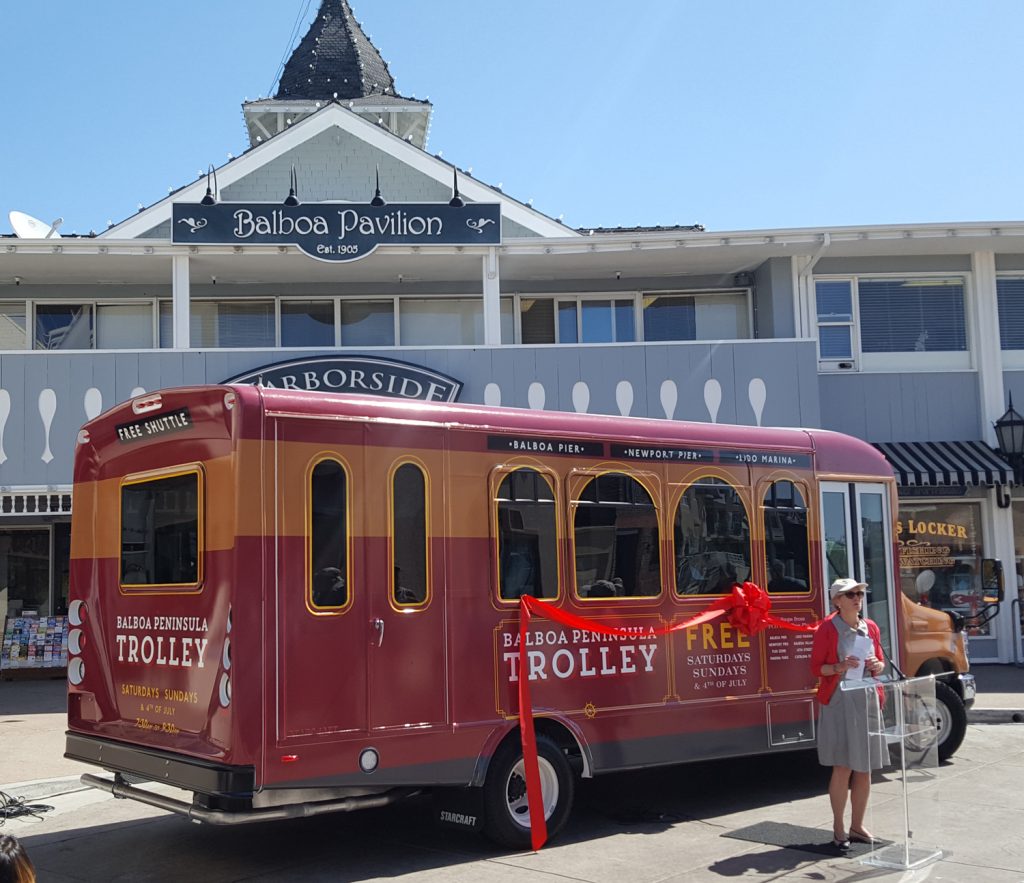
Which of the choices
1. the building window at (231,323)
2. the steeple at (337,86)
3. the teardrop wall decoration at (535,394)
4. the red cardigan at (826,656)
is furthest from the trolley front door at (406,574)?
the steeple at (337,86)

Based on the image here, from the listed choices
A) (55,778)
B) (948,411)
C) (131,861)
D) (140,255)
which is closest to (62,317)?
(140,255)

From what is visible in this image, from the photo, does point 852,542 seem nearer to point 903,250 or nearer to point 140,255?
point 903,250

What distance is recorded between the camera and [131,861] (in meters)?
7.30

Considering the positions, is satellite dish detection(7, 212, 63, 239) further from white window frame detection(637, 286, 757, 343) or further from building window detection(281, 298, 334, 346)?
white window frame detection(637, 286, 757, 343)

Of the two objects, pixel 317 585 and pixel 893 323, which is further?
pixel 893 323

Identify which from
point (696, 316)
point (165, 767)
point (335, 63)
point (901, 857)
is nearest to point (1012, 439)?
point (696, 316)

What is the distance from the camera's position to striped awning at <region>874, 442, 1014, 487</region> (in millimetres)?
15812

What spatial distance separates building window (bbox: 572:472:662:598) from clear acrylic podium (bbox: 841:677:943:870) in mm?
1651

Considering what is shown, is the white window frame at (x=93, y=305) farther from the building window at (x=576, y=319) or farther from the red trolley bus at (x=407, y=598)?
the red trolley bus at (x=407, y=598)

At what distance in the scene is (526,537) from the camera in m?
7.67

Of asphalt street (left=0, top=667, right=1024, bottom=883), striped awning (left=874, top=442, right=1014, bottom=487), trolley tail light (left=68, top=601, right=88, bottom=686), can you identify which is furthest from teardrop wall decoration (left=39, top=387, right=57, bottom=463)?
striped awning (left=874, top=442, right=1014, bottom=487)

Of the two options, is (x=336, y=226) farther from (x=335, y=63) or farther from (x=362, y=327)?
(x=335, y=63)

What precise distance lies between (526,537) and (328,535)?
1.54m

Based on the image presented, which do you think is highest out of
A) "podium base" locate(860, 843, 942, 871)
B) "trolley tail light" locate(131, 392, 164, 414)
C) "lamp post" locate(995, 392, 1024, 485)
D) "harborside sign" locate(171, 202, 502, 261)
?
"harborside sign" locate(171, 202, 502, 261)
